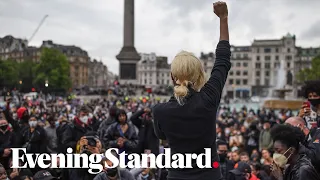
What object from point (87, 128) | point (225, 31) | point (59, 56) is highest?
point (59, 56)

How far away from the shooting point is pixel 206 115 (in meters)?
3.09

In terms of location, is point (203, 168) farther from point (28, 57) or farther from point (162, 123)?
point (28, 57)

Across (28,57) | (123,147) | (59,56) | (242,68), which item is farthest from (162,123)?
(242,68)

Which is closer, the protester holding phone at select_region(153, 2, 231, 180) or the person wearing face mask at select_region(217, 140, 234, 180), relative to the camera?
the protester holding phone at select_region(153, 2, 231, 180)

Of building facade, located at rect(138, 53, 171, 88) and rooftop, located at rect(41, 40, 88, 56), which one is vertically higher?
rooftop, located at rect(41, 40, 88, 56)

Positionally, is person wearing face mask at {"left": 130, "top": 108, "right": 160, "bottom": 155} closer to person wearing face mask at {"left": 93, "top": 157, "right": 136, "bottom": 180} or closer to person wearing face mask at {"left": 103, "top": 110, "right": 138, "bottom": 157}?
person wearing face mask at {"left": 103, "top": 110, "right": 138, "bottom": 157}

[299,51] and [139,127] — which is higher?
[299,51]

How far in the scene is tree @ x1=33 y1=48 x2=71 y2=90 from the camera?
86.6 meters

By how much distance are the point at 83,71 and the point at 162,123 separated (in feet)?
510

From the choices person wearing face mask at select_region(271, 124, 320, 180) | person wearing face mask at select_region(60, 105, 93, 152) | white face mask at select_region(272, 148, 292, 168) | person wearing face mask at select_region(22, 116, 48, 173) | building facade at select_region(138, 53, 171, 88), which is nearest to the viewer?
person wearing face mask at select_region(271, 124, 320, 180)

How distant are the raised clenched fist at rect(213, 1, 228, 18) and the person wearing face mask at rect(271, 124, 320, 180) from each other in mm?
1330

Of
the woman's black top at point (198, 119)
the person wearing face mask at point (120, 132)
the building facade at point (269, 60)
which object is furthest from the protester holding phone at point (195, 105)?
the building facade at point (269, 60)

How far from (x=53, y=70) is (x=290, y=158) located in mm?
87042

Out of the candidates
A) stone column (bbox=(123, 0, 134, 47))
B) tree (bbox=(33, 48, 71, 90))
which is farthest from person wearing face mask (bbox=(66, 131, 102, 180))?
tree (bbox=(33, 48, 71, 90))
